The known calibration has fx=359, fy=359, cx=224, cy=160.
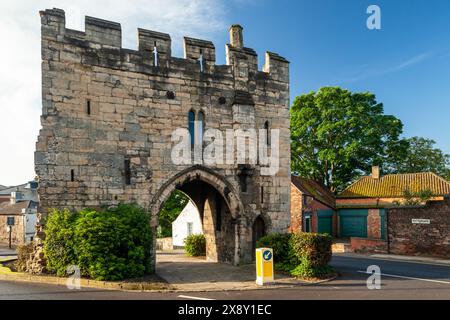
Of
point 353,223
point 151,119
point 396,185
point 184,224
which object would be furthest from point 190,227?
point 396,185

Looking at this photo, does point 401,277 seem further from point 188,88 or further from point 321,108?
point 321,108

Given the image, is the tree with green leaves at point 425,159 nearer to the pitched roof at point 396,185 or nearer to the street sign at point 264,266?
the pitched roof at point 396,185

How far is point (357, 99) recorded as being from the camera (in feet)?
99.2

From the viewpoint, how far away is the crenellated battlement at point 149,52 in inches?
469

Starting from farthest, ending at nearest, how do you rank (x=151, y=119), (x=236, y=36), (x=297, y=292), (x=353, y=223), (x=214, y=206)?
1. (x=353, y=223)
2. (x=214, y=206)
3. (x=236, y=36)
4. (x=151, y=119)
5. (x=297, y=292)

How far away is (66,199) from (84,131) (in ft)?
7.53

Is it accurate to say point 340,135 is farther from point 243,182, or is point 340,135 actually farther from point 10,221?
point 10,221

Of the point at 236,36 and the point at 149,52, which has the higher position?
the point at 236,36

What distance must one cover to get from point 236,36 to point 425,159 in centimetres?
2777

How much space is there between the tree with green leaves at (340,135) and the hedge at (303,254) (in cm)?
1812

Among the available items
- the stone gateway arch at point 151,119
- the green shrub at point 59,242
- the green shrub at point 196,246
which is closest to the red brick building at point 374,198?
the green shrub at point 196,246

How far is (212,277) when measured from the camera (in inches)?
475

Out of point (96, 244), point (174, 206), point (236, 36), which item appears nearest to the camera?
point (96, 244)

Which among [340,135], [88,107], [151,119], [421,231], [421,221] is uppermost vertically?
[340,135]
